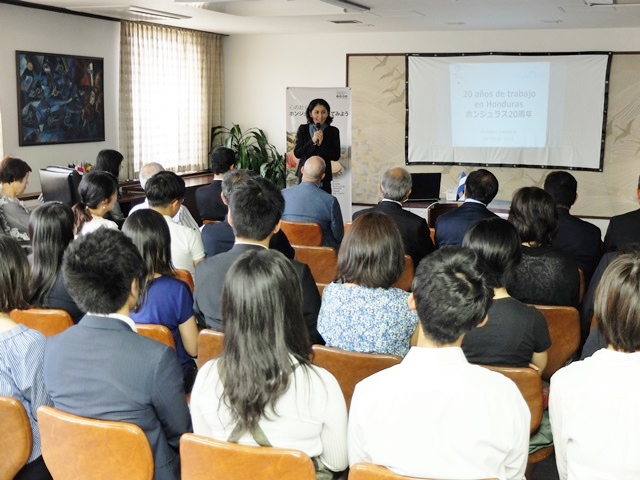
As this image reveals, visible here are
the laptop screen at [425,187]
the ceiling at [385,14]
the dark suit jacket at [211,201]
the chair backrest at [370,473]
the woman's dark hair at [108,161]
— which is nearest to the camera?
the chair backrest at [370,473]

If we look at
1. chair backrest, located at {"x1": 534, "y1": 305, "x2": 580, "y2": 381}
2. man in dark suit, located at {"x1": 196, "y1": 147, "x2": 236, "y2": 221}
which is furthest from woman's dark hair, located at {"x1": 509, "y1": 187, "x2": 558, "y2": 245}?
man in dark suit, located at {"x1": 196, "y1": 147, "x2": 236, "y2": 221}

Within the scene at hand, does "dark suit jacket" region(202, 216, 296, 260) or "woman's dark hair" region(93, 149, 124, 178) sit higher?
"woman's dark hair" region(93, 149, 124, 178)

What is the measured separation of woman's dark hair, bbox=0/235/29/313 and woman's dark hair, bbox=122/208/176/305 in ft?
2.01

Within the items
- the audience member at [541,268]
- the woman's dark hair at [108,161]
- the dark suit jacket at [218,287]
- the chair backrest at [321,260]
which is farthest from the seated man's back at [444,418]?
the woman's dark hair at [108,161]

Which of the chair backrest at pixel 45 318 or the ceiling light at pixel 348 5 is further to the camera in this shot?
the ceiling light at pixel 348 5

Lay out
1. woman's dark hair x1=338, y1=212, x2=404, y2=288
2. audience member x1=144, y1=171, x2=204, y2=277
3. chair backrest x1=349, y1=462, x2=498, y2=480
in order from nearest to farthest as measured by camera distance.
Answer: chair backrest x1=349, y1=462, x2=498, y2=480, woman's dark hair x1=338, y1=212, x2=404, y2=288, audience member x1=144, y1=171, x2=204, y2=277

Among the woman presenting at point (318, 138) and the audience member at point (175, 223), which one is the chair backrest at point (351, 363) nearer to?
the audience member at point (175, 223)

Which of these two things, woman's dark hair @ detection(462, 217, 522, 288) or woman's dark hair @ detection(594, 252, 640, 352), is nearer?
woman's dark hair @ detection(594, 252, 640, 352)

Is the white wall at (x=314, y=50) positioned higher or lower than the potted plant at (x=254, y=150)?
higher

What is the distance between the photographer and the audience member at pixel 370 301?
9.03 feet

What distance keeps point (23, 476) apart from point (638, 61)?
915 cm

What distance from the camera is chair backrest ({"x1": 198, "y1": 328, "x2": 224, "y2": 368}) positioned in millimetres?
2789

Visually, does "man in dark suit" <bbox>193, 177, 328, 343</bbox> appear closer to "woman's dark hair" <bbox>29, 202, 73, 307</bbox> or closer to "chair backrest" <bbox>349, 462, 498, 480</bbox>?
"woman's dark hair" <bbox>29, 202, 73, 307</bbox>

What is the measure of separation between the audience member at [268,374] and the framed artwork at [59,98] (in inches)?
259
